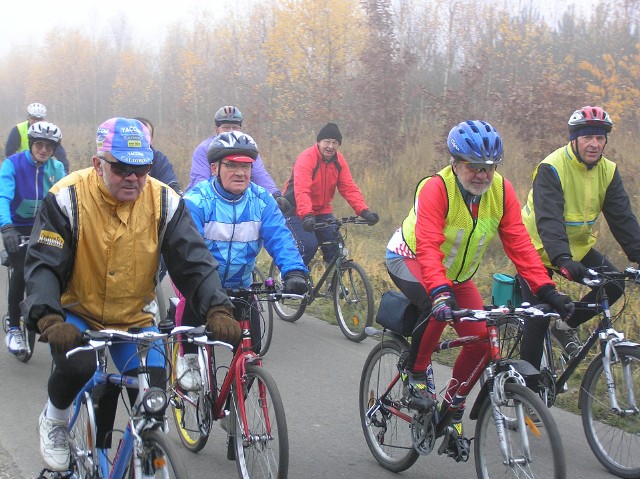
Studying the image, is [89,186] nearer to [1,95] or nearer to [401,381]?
[401,381]

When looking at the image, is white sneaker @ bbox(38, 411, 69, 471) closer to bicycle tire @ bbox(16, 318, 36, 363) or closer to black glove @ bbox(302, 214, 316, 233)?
bicycle tire @ bbox(16, 318, 36, 363)

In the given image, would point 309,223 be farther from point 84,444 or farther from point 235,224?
point 84,444

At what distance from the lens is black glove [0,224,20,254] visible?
262 inches

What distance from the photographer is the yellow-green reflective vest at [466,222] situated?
4566 mm

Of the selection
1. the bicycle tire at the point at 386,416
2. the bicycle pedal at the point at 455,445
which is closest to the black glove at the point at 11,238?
the bicycle tire at the point at 386,416

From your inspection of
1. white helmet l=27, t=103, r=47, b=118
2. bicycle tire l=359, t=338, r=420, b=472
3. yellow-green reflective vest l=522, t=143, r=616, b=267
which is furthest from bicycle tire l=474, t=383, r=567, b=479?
white helmet l=27, t=103, r=47, b=118

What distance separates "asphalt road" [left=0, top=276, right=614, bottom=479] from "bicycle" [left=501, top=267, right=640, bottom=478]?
5.8 inches

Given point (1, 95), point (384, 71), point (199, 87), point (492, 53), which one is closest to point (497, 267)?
point (384, 71)

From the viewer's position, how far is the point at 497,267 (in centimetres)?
1050

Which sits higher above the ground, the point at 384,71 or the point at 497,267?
the point at 384,71

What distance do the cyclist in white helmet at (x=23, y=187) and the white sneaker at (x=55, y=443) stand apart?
138 inches

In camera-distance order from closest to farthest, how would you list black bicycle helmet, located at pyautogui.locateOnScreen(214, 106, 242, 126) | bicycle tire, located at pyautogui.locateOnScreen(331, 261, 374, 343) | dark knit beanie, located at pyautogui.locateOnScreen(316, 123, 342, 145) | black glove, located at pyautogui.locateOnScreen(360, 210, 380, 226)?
bicycle tire, located at pyautogui.locateOnScreen(331, 261, 374, 343) → black glove, located at pyautogui.locateOnScreen(360, 210, 380, 226) → dark knit beanie, located at pyautogui.locateOnScreen(316, 123, 342, 145) → black bicycle helmet, located at pyautogui.locateOnScreen(214, 106, 242, 126)

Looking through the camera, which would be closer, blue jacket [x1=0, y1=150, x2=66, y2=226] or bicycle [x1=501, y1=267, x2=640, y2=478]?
bicycle [x1=501, y1=267, x2=640, y2=478]

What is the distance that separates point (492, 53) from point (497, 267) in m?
8.41
